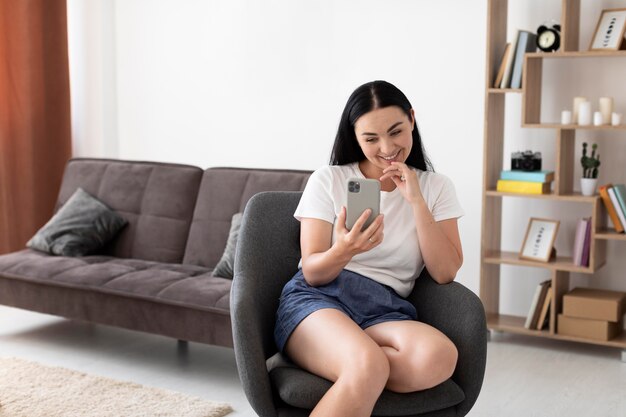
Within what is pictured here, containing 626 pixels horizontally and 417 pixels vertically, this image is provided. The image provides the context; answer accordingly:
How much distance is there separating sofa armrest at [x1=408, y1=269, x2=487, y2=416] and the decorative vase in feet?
5.35

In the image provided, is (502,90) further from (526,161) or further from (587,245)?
(587,245)

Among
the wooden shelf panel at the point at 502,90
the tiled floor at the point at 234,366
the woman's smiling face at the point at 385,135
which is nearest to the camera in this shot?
the woman's smiling face at the point at 385,135

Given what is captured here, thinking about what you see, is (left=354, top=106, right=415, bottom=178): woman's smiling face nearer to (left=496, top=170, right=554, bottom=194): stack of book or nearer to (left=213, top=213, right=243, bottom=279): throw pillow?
(left=213, top=213, right=243, bottom=279): throw pillow

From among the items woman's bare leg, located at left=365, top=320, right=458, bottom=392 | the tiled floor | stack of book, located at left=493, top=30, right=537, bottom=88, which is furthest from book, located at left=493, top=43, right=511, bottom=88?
woman's bare leg, located at left=365, top=320, right=458, bottom=392

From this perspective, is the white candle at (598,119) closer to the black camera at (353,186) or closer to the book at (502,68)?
the book at (502,68)

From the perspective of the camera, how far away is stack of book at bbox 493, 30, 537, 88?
3.84 meters

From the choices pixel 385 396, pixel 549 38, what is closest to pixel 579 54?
pixel 549 38

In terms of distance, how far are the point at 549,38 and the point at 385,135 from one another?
5.79ft

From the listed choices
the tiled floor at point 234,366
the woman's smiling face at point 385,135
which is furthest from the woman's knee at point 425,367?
the tiled floor at point 234,366

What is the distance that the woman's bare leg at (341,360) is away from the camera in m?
2.00

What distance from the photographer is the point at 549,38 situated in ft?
12.5

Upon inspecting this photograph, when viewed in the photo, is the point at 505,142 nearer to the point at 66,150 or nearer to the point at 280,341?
the point at 280,341

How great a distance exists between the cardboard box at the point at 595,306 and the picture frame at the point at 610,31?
1073 millimetres

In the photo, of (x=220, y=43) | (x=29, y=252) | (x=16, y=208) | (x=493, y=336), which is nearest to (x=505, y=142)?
(x=493, y=336)
